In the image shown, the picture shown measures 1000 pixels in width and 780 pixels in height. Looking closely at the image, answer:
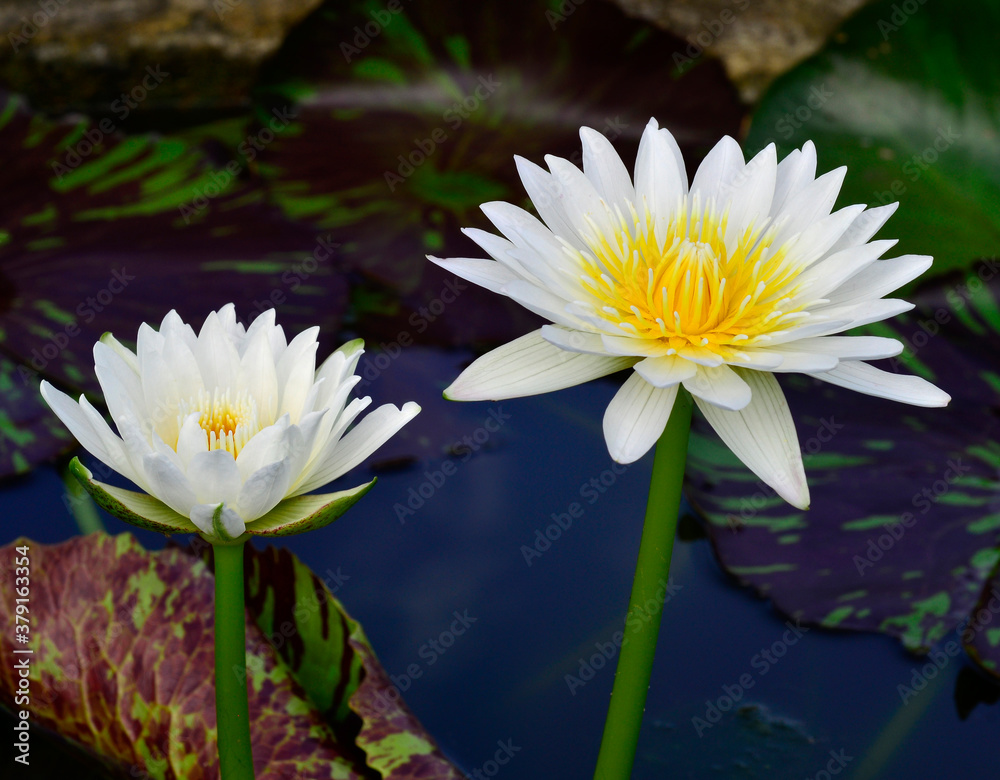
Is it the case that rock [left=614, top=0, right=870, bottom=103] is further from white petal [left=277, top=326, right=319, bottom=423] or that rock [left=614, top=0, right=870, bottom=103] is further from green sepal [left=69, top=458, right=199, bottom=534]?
green sepal [left=69, top=458, right=199, bottom=534]

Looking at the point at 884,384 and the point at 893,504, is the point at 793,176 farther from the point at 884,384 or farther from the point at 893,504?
the point at 893,504

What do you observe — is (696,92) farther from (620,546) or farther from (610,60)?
(620,546)

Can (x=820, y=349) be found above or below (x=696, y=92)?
below

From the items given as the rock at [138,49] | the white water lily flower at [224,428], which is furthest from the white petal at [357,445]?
the rock at [138,49]

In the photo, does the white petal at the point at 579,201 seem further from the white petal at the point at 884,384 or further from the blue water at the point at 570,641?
the blue water at the point at 570,641

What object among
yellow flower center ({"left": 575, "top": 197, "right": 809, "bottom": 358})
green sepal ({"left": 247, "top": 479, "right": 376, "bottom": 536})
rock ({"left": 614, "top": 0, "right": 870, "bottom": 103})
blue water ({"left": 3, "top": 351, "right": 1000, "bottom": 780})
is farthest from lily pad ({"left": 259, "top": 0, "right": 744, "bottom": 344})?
green sepal ({"left": 247, "top": 479, "right": 376, "bottom": 536})

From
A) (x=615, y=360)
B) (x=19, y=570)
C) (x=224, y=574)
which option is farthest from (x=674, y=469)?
(x=19, y=570)

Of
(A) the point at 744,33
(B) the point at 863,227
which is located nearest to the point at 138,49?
(A) the point at 744,33
